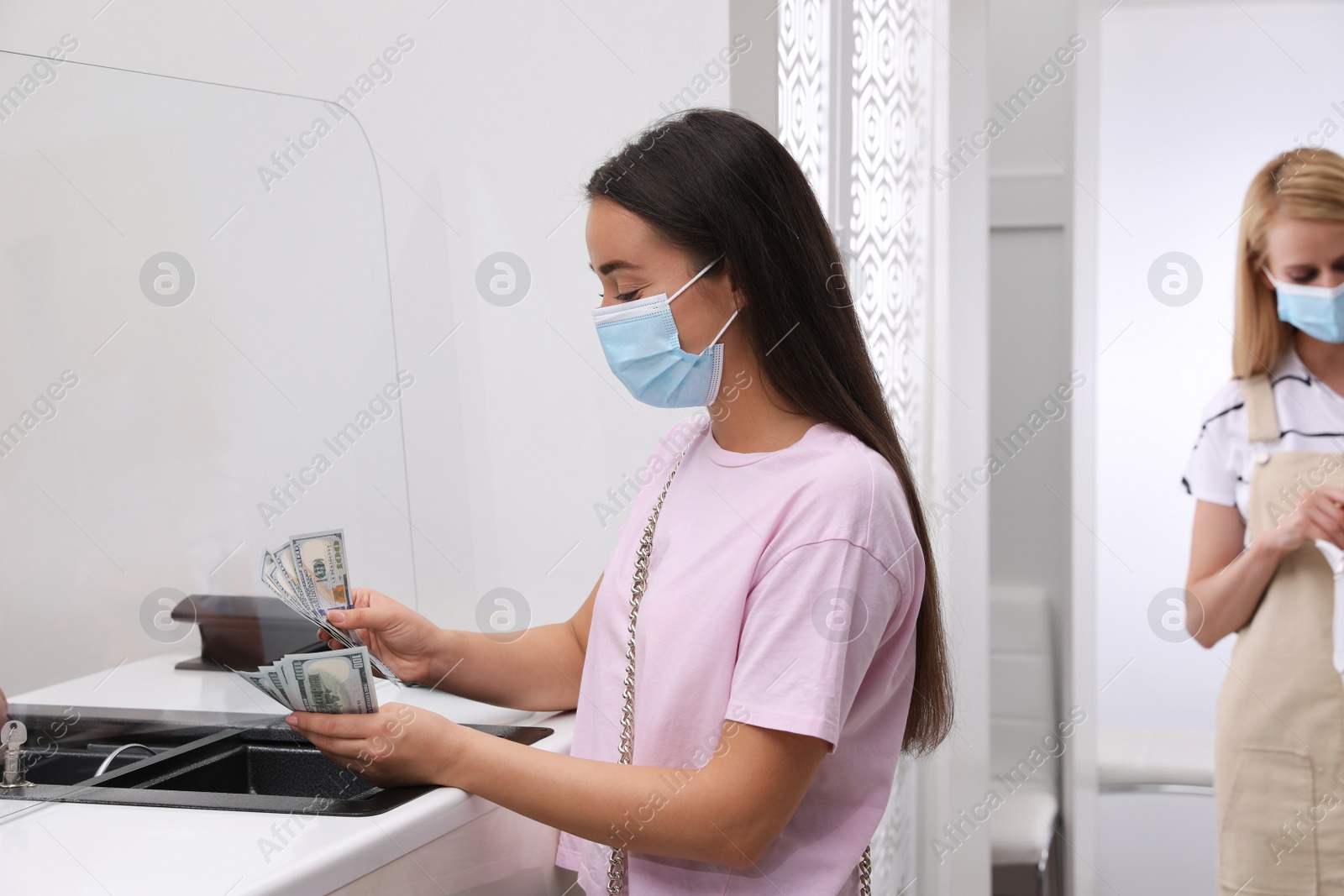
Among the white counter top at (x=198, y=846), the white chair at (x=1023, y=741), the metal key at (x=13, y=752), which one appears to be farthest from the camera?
the white chair at (x=1023, y=741)

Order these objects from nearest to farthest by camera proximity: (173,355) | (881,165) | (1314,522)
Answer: (173,355)
(1314,522)
(881,165)

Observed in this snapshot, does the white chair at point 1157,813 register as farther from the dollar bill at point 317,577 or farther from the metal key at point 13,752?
the metal key at point 13,752

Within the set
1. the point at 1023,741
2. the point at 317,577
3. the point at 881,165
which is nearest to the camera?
the point at 317,577

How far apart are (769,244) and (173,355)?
81 cm

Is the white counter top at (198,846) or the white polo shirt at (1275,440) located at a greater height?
the white polo shirt at (1275,440)

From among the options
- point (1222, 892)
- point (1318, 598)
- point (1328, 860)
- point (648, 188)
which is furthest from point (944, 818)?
point (648, 188)

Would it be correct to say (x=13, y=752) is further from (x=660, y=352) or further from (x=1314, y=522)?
(x=1314, y=522)

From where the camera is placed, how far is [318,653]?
0.87 meters

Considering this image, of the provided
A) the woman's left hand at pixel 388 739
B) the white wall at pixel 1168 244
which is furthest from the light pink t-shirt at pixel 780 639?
the white wall at pixel 1168 244

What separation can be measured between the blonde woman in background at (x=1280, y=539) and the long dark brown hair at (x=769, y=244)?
40.4 inches

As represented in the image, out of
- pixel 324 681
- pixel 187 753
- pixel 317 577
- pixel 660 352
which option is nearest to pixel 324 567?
pixel 317 577

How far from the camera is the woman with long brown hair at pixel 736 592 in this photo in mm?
830

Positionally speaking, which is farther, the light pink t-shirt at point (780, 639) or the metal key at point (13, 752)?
the metal key at point (13, 752)

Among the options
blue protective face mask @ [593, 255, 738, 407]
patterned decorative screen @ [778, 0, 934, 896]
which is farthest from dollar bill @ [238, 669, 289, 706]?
patterned decorative screen @ [778, 0, 934, 896]
